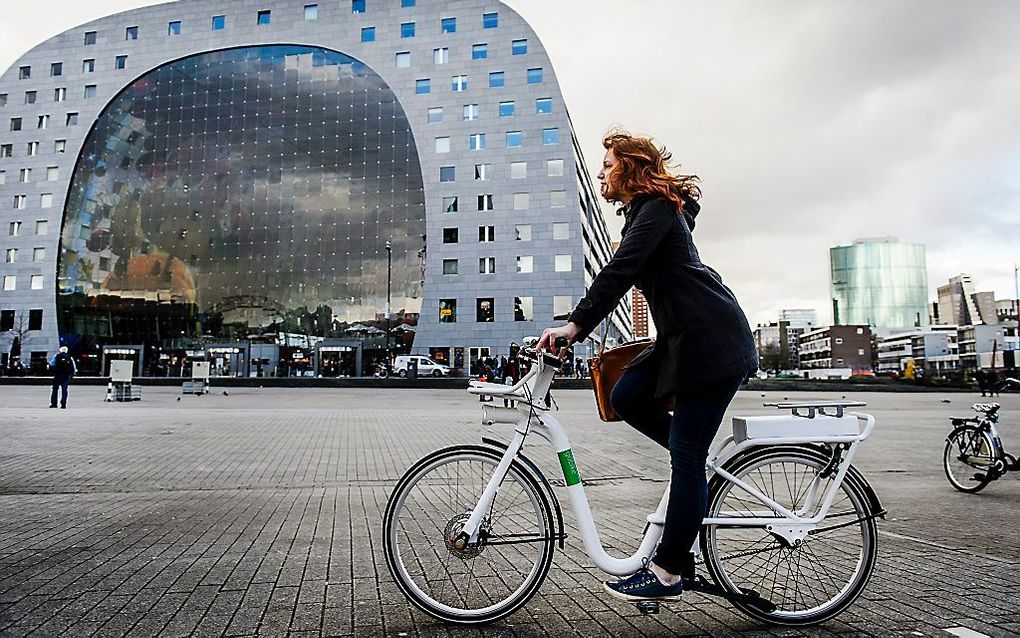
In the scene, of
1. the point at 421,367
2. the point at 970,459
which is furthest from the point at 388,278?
the point at 970,459

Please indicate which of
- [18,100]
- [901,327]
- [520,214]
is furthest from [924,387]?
[901,327]

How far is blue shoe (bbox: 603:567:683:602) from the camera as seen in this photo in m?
3.13

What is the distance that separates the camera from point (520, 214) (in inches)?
2350

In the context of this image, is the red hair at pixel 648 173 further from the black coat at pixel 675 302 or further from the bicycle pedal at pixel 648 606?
the bicycle pedal at pixel 648 606

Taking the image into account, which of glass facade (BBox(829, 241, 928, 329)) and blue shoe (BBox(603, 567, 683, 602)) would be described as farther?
glass facade (BBox(829, 241, 928, 329))

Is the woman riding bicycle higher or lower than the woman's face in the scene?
lower

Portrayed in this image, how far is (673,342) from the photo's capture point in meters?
3.18

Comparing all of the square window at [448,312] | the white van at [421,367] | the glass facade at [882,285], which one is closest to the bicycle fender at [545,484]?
the white van at [421,367]

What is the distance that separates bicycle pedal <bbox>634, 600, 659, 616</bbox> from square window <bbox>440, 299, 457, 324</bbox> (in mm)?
56616

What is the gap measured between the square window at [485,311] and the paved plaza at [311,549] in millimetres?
47951

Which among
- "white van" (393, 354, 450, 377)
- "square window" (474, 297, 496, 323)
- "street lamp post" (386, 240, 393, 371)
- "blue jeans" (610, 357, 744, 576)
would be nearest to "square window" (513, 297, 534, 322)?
"square window" (474, 297, 496, 323)

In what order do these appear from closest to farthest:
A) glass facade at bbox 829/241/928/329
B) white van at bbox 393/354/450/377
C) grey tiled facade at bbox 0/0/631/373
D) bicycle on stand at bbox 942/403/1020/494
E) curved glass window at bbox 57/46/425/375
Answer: bicycle on stand at bbox 942/403/1020/494 → white van at bbox 393/354/450/377 → grey tiled facade at bbox 0/0/631/373 → curved glass window at bbox 57/46/425/375 → glass facade at bbox 829/241/928/329

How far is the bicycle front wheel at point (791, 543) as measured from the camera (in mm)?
3297

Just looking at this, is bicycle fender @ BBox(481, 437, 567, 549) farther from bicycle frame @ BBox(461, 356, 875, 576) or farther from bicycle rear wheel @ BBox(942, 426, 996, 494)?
bicycle rear wheel @ BBox(942, 426, 996, 494)
